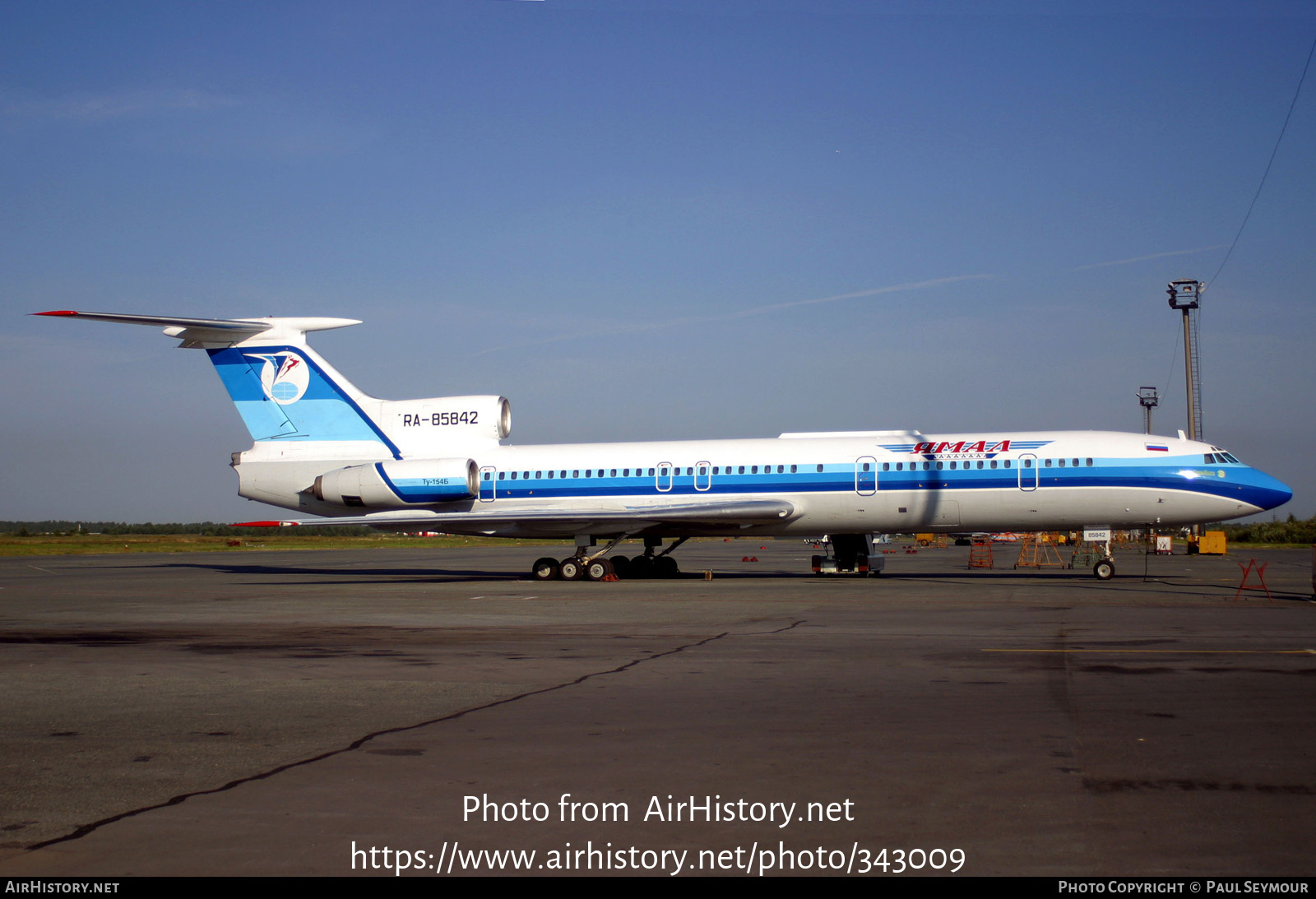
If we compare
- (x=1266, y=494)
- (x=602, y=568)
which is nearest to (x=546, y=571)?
(x=602, y=568)

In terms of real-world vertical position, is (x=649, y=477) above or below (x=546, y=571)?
above

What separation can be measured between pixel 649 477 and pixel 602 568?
2889 mm

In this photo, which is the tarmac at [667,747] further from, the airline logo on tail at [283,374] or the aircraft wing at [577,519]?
the airline logo on tail at [283,374]

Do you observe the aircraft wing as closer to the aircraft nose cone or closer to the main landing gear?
the main landing gear

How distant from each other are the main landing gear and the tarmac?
12.5 meters

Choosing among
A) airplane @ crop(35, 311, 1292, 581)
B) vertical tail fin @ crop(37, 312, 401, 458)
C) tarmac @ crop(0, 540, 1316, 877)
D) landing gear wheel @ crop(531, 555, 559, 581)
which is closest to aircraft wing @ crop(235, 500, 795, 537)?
airplane @ crop(35, 311, 1292, 581)

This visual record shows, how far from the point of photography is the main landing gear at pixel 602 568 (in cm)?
2859

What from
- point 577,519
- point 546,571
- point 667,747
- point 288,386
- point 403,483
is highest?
point 288,386

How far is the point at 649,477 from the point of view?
28891mm

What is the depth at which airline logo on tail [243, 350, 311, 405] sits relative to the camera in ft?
98.2

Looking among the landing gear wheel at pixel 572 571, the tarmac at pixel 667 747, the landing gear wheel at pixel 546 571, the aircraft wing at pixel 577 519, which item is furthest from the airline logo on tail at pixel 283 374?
the tarmac at pixel 667 747

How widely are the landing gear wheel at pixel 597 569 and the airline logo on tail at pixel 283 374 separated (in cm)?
1006

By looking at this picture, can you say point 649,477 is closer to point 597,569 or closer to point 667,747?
point 597,569

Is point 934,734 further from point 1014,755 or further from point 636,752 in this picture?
point 636,752
